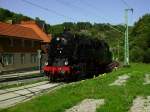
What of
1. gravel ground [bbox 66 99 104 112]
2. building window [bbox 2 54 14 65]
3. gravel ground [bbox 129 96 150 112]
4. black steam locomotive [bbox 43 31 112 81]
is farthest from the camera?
building window [bbox 2 54 14 65]

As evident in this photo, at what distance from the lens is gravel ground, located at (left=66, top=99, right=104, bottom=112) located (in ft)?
45.6

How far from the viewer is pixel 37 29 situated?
240 ft

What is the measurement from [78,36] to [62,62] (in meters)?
3.15

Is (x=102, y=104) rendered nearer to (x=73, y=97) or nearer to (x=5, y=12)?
(x=73, y=97)

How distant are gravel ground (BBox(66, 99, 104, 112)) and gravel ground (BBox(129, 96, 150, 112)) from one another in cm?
140

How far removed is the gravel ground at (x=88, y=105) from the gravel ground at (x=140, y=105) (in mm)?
1404

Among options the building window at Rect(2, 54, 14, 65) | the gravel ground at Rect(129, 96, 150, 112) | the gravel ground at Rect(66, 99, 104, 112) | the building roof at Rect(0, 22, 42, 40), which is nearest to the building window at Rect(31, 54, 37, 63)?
the building roof at Rect(0, 22, 42, 40)

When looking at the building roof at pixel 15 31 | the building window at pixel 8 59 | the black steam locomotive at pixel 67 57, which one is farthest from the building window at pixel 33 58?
the black steam locomotive at pixel 67 57

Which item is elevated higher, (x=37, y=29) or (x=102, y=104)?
(x=37, y=29)

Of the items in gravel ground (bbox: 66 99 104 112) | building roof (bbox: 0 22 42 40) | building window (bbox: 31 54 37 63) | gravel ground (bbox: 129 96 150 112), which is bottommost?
gravel ground (bbox: 66 99 104 112)

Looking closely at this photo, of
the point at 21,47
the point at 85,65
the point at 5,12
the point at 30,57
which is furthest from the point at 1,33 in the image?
the point at 5,12

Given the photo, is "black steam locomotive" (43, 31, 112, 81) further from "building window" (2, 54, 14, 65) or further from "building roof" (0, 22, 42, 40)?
"building roof" (0, 22, 42, 40)

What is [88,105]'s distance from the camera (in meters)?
15.0

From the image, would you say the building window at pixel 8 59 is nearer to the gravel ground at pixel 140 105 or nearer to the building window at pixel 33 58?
the building window at pixel 33 58
